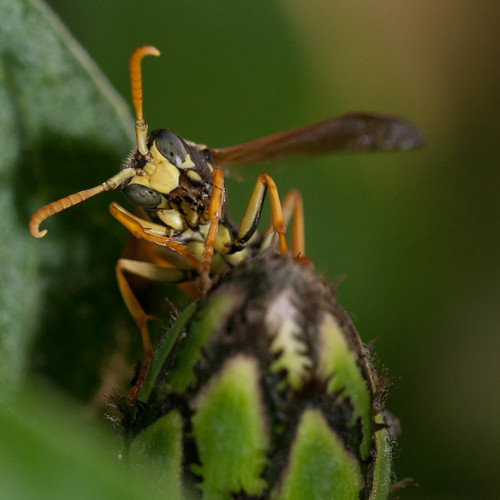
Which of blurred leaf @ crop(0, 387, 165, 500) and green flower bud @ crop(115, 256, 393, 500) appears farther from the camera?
green flower bud @ crop(115, 256, 393, 500)

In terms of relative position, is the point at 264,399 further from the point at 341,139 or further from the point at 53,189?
the point at 341,139

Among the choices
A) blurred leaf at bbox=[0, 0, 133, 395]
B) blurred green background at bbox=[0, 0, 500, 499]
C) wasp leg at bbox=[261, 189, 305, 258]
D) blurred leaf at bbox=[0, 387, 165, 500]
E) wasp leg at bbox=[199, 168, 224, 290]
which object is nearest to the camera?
blurred leaf at bbox=[0, 387, 165, 500]

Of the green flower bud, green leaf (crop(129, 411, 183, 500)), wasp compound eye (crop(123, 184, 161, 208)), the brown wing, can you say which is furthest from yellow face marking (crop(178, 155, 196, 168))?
green leaf (crop(129, 411, 183, 500))

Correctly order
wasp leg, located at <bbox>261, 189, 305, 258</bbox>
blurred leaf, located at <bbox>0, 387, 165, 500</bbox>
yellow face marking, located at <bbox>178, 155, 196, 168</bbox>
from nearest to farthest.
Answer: blurred leaf, located at <bbox>0, 387, 165, 500</bbox>, yellow face marking, located at <bbox>178, 155, 196, 168</bbox>, wasp leg, located at <bbox>261, 189, 305, 258</bbox>

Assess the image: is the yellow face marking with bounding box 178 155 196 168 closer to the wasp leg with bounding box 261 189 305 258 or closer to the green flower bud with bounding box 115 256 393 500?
the wasp leg with bounding box 261 189 305 258

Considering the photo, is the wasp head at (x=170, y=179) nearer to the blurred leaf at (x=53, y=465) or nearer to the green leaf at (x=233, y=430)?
the green leaf at (x=233, y=430)

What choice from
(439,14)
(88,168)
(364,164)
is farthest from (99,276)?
(439,14)

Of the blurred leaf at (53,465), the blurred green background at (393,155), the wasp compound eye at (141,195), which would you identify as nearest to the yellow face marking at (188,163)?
the wasp compound eye at (141,195)
